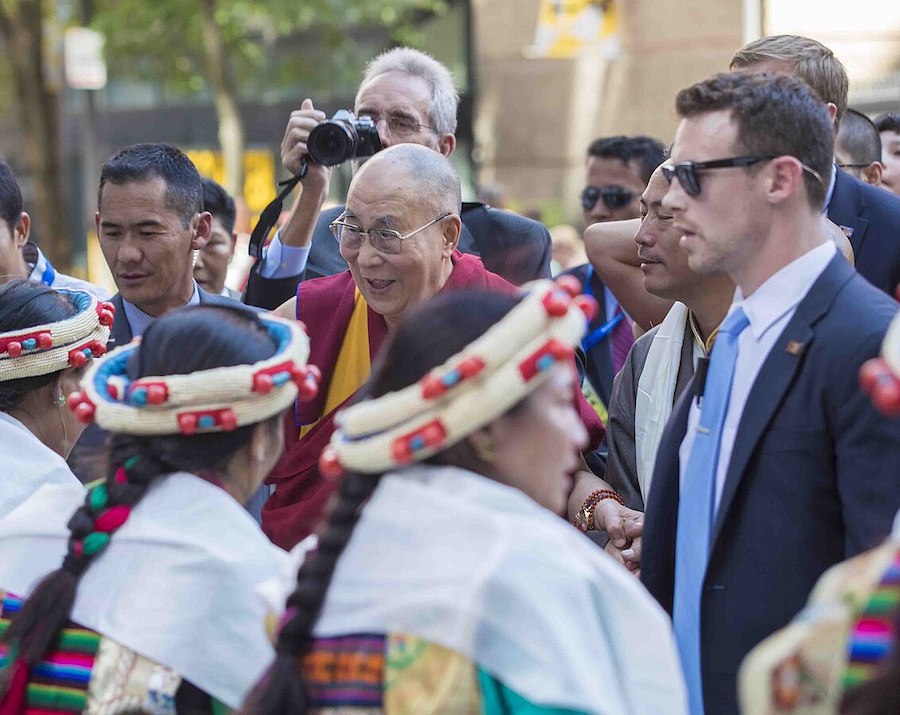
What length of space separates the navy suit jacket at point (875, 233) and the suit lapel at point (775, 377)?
1107 millimetres

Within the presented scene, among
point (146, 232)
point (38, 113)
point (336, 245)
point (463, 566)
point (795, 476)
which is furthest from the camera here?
point (38, 113)

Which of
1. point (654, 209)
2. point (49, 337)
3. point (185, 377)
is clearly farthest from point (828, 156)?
point (49, 337)

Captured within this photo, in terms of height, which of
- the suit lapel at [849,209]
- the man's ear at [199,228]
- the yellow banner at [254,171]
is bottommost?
the yellow banner at [254,171]

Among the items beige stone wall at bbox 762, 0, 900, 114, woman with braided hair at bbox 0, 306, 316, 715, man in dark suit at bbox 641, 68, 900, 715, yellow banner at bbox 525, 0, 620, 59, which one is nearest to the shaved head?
man in dark suit at bbox 641, 68, 900, 715

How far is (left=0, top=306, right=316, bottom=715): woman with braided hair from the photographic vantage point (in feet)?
7.80

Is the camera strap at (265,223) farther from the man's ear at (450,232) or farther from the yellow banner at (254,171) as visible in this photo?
the yellow banner at (254,171)

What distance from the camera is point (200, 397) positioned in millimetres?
2463

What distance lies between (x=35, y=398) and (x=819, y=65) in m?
2.39

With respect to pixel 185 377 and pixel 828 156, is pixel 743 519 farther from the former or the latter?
pixel 185 377

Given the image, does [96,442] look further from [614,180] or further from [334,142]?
[614,180]

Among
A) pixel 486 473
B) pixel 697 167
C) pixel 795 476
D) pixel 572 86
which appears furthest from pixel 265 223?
pixel 572 86

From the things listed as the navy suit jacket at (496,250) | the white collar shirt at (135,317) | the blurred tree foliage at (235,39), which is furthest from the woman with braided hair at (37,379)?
the blurred tree foliage at (235,39)

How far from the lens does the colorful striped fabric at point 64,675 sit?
2.40m

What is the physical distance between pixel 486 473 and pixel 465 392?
0.65 feet
